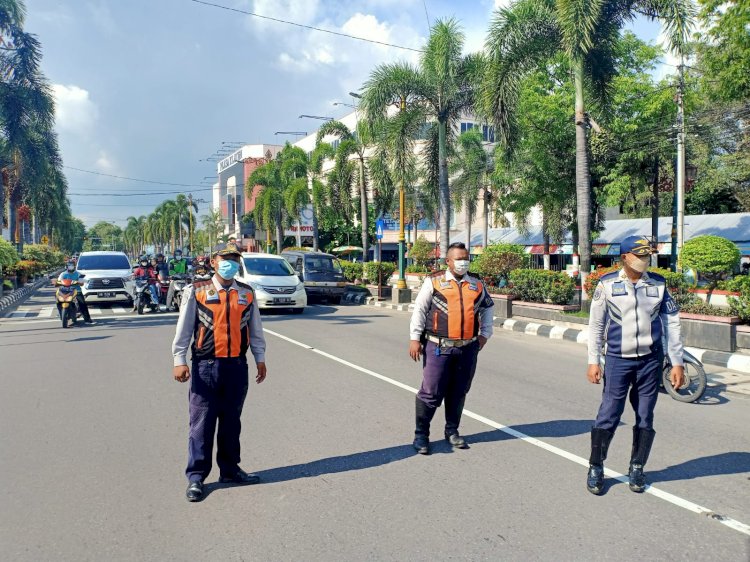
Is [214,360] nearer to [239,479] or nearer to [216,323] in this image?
[216,323]

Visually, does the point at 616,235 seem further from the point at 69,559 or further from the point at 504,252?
the point at 69,559

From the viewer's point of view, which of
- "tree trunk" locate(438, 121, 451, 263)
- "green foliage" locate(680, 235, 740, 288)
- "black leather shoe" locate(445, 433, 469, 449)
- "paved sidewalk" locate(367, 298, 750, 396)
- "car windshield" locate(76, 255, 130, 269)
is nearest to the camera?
"black leather shoe" locate(445, 433, 469, 449)

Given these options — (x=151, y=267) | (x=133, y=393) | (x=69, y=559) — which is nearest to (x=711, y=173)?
(x=151, y=267)

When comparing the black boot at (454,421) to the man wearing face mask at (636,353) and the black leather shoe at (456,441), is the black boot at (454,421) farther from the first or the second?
the man wearing face mask at (636,353)

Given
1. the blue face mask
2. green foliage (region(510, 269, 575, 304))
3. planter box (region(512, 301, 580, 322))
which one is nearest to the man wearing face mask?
the blue face mask

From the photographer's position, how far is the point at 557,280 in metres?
15.5

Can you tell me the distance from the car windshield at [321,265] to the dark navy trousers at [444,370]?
56.7ft

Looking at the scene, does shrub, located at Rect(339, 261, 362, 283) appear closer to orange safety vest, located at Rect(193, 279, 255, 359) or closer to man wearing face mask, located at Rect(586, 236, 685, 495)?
orange safety vest, located at Rect(193, 279, 255, 359)

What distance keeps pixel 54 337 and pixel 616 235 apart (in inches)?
1296

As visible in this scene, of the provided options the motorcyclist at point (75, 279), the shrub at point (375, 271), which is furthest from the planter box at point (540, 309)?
the motorcyclist at point (75, 279)

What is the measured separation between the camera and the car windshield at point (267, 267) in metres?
18.8

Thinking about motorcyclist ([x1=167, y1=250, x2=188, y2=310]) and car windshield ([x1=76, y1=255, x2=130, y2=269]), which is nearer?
motorcyclist ([x1=167, y1=250, x2=188, y2=310])

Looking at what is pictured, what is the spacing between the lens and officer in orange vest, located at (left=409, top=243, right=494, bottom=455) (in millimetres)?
5363

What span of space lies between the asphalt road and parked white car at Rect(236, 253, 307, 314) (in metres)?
8.56
